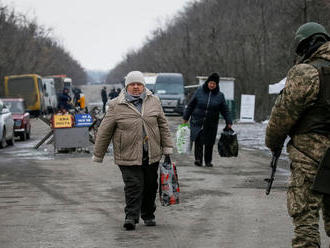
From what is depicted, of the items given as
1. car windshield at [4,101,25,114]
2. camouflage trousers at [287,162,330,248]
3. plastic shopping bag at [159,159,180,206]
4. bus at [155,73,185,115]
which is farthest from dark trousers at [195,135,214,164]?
bus at [155,73,185,115]

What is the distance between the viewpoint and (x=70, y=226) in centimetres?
934

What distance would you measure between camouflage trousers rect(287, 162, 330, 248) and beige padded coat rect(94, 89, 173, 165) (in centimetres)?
315

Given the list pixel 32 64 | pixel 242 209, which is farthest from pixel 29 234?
pixel 32 64

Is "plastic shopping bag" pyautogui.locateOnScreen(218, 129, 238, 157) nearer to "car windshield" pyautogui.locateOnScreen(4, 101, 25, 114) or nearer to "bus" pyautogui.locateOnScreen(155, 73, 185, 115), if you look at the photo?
"car windshield" pyautogui.locateOnScreen(4, 101, 25, 114)

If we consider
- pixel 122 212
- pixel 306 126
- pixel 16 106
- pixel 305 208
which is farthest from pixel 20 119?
pixel 305 208

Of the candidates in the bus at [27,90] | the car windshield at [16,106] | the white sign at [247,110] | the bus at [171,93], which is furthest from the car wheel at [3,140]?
the bus at [27,90]

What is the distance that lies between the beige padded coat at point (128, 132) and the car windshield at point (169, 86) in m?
38.9

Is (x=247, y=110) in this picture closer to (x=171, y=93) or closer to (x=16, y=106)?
(x=171, y=93)

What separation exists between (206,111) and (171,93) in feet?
105

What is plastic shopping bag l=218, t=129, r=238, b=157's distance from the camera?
53.2ft

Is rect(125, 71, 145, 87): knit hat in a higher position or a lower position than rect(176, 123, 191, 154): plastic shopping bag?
higher

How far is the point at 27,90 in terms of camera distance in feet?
183

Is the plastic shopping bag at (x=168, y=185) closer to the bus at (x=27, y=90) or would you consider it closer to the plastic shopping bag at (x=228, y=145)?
the plastic shopping bag at (x=228, y=145)

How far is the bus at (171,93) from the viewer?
47.8 m
